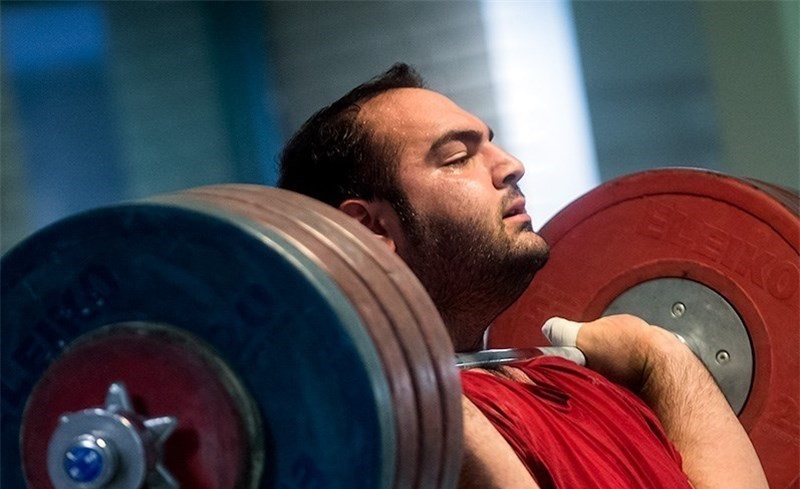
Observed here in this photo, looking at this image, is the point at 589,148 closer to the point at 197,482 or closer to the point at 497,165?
the point at 497,165

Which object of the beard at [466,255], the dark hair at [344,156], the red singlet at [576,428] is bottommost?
the red singlet at [576,428]

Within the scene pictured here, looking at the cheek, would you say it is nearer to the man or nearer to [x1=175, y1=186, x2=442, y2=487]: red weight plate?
the man

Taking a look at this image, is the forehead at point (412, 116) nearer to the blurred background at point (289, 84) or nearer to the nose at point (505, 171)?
the nose at point (505, 171)

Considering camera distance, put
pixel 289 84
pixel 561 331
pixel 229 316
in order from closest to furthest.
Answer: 1. pixel 229 316
2. pixel 561 331
3. pixel 289 84

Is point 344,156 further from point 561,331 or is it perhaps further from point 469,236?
point 561,331

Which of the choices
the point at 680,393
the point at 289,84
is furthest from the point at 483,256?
the point at 289,84

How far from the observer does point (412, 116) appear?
1.58 m

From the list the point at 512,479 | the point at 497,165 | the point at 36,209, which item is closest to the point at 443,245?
the point at 497,165

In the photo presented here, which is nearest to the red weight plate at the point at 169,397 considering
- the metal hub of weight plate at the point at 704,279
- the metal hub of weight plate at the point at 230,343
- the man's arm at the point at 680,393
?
the metal hub of weight plate at the point at 230,343

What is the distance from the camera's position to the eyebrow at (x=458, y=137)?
155cm

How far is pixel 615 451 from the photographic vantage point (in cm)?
142

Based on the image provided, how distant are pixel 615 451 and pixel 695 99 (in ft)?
6.41

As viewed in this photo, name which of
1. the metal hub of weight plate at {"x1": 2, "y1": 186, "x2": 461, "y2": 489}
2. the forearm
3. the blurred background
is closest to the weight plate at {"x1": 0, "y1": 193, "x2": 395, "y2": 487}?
the metal hub of weight plate at {"x1": 2, "y1": 186, "x2": 461, "y2": 489}

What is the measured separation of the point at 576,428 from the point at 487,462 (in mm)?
345
